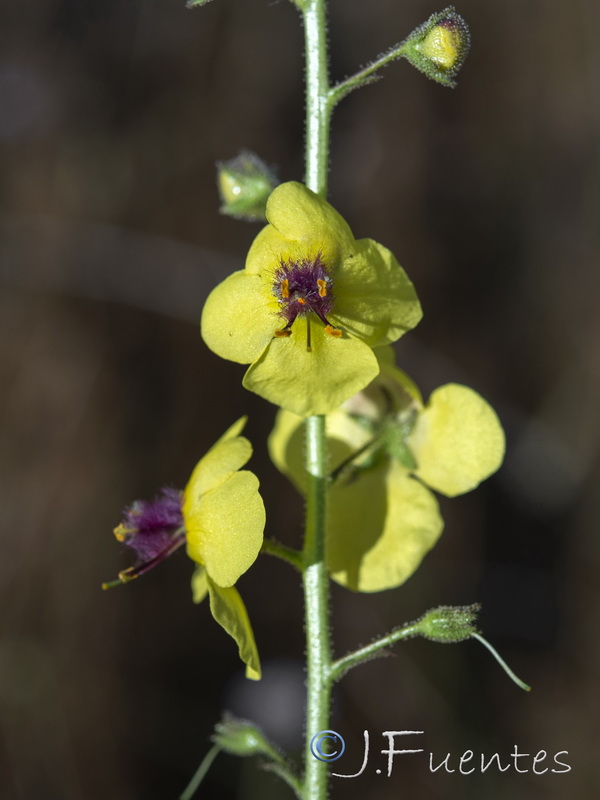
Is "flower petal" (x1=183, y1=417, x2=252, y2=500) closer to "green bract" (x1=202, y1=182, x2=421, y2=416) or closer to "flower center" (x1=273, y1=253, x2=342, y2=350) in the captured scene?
"green bract" (x1=202, y1=182, x2=421, y2=416)

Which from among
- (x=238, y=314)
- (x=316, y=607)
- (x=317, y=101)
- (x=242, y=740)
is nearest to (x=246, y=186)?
(x=317, y=101)

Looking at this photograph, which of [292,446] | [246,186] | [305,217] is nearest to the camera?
[305,217]

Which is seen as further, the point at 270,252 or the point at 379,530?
the point at 379,530

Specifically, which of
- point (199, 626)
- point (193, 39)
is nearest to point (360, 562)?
point (199, 626)

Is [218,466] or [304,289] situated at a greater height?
[304,289]

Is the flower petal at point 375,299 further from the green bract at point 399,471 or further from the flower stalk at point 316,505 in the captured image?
the green bract at point 399,471

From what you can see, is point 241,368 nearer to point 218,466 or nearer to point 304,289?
point 218,466
